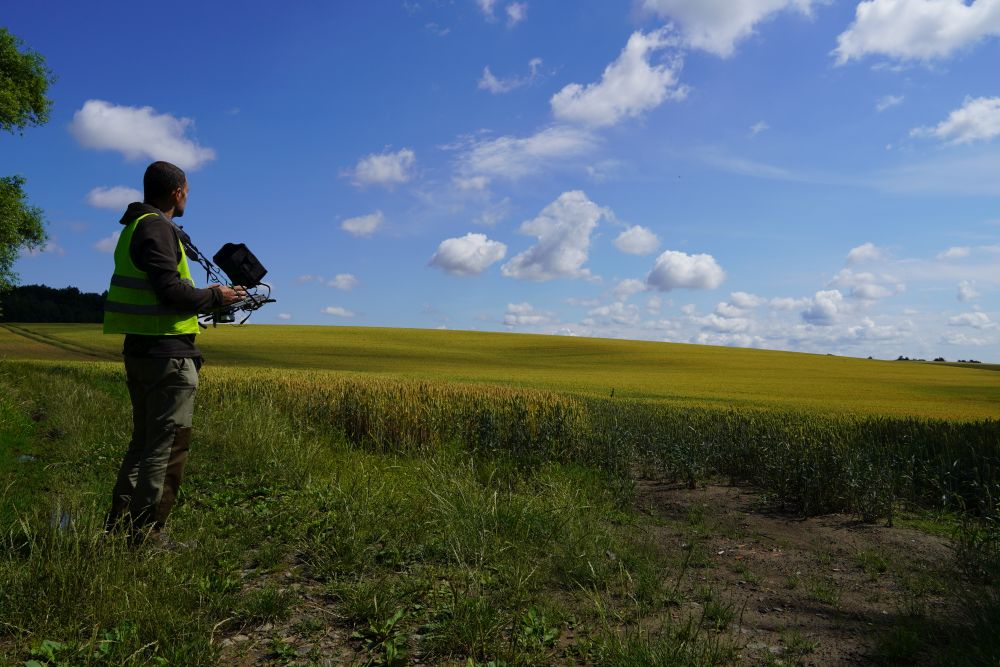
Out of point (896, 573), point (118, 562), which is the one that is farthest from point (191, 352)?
point (896, 573)

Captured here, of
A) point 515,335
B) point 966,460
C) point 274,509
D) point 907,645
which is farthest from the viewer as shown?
point 515,335

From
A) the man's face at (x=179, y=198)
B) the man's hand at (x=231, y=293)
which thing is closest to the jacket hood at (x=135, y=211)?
the man's face at (x=179, y=198)

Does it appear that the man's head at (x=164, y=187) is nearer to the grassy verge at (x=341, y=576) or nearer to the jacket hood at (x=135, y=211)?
the jacket hood at (x=135, y=211)

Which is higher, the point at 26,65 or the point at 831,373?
the point at 26,65

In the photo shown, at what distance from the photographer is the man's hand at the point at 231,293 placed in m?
5.00

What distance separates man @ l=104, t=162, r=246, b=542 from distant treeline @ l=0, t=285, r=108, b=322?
220ft

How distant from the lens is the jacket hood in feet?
15.9

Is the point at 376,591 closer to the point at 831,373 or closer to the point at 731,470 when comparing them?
the point at 731,470

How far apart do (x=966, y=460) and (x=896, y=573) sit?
5.59 m

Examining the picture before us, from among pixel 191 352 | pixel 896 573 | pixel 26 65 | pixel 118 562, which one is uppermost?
pixel 26 65

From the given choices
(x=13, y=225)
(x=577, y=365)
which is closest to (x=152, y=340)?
(x=13, y=225)

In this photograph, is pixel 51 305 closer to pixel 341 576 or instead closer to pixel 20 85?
pixel 20 85

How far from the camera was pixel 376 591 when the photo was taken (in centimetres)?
410

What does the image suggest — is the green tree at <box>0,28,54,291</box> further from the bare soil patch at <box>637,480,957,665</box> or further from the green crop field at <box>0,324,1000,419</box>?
the bare soil patch at <box>637,480,957,665</box>
